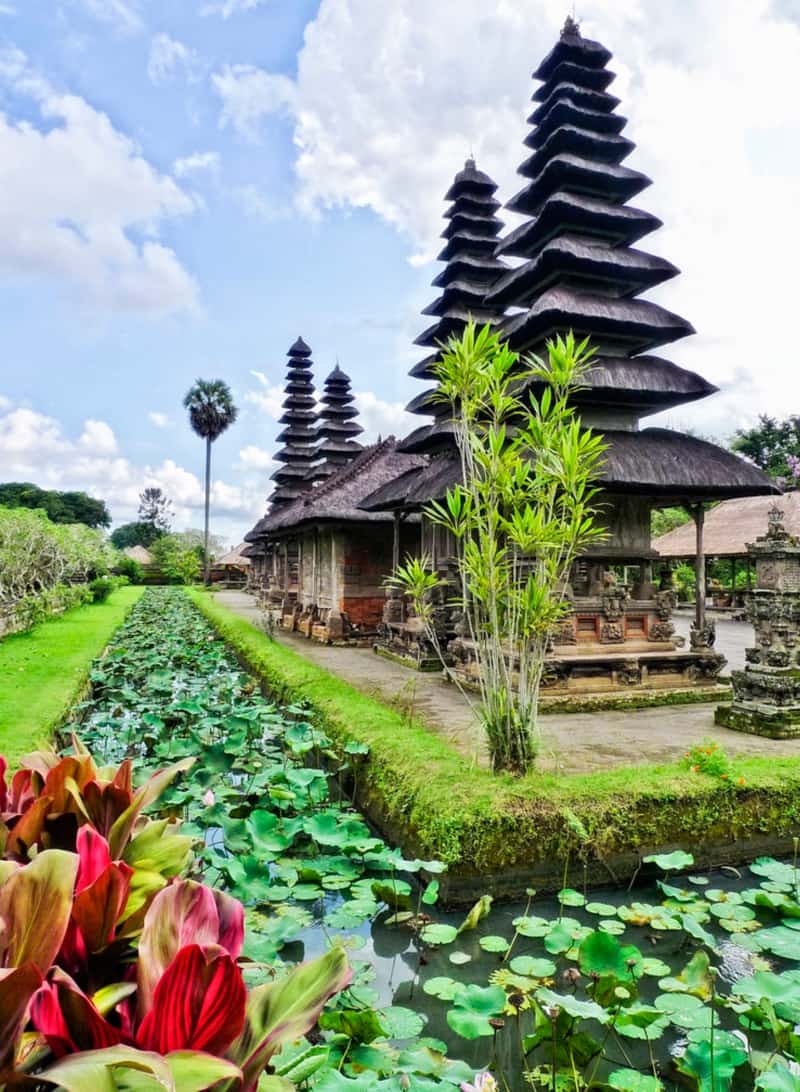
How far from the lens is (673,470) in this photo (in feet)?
30.0

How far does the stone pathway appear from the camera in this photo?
240 inches

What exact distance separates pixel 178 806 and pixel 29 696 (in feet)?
14.4

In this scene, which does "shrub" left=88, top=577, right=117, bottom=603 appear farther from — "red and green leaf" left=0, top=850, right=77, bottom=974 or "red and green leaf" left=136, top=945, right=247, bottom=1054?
"red and green leaf" left=136, top=945, right=247, bottom=1054

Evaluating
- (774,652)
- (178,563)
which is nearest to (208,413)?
(178,563)

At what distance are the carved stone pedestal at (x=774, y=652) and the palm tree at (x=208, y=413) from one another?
41.8m

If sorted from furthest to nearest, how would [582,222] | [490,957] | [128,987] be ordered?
1. [582,222]
2. [490,957]
3. [128,987]

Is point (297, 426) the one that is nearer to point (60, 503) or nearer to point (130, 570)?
point (130, 570)

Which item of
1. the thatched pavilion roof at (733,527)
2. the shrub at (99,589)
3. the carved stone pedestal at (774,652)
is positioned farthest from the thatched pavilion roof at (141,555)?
the carved stone pedestal at (774,652)

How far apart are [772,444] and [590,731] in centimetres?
2954

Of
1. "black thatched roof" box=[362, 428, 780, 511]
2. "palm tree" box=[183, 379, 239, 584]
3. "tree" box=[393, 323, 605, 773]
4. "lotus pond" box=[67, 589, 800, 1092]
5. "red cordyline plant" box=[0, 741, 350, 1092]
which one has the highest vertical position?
"palm tree" box=[183, 379, 239, 584]

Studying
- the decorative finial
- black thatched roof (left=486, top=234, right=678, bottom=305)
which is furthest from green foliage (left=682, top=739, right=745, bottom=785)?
black thatched roof (left=486, top=234, right=678, bottom=305)

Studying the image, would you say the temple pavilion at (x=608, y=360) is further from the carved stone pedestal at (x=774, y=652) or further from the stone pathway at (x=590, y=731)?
the carved stone pedestal at (x=774, y=652)

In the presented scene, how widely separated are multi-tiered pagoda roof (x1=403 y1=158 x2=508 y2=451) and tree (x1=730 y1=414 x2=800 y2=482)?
21.9 meters

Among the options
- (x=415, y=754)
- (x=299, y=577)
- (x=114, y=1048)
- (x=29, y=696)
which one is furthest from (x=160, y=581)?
(x=114, y=1048)
